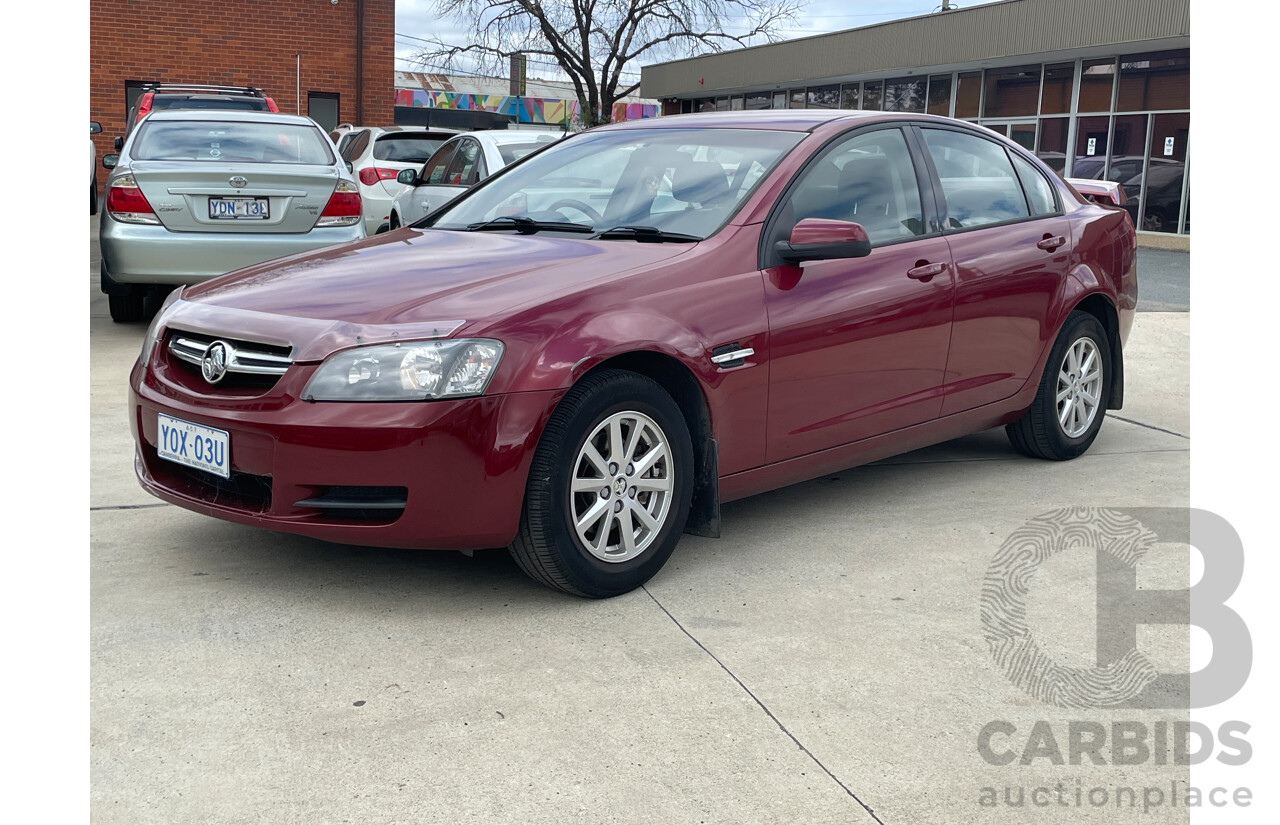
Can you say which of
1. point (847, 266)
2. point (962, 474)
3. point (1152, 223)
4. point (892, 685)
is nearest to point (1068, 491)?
point (962, 474)

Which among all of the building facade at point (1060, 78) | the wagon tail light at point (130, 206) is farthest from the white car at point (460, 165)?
the building facade at point (1060, 78)

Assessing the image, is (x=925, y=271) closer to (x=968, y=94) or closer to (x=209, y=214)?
(x=209, y=214)

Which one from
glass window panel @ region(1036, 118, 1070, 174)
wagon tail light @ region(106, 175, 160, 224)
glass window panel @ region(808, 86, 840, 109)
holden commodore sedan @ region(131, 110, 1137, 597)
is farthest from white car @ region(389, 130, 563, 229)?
glass window panel @ region(808, 86, 840, 109)

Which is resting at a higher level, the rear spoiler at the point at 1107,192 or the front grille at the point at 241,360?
the rear spoiler at the point at 1107,192

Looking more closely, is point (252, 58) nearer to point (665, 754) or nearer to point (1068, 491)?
point (1068, 491)

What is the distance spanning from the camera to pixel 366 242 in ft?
15.6

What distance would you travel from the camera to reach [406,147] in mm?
14461

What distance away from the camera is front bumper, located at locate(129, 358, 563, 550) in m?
3.46

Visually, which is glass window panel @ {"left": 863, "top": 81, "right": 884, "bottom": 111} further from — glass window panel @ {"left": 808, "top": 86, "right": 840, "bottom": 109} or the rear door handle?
the rear door handle

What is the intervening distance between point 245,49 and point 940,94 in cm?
1415

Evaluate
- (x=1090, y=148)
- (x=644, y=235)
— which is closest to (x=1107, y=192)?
(x=644, y=235)

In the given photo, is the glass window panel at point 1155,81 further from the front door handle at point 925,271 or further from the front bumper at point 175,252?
the front door handle at point 925,271

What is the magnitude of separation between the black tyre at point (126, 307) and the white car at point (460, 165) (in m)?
2.27

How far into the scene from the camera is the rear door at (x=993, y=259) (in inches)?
198
